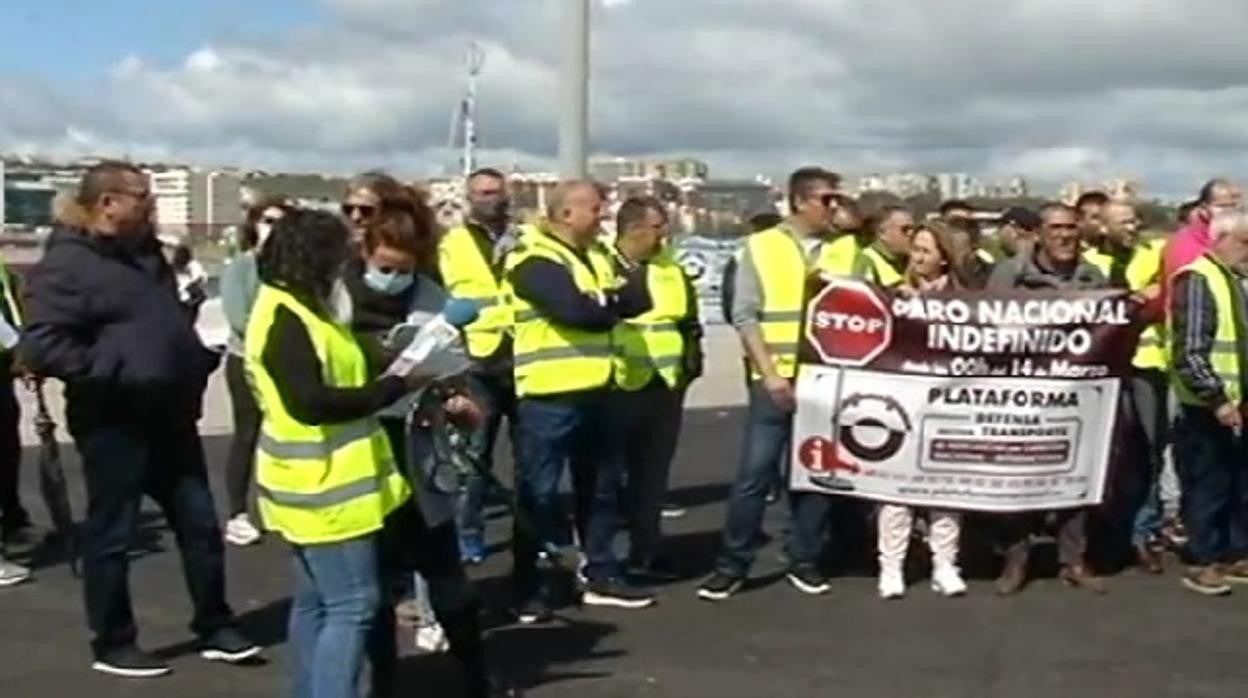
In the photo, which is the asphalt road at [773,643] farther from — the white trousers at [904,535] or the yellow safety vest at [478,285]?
the yellow safety vest at [478,285]

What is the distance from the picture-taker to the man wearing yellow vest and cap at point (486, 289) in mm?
9492

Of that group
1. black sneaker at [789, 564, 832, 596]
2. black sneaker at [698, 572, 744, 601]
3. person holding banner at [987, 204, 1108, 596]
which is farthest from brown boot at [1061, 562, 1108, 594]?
black sneaker at [698, 572, 744, 601]

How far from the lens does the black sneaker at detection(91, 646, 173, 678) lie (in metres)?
8.02

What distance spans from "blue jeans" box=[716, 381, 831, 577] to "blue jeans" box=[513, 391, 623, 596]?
1.81ft

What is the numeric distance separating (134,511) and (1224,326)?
4.76 metres

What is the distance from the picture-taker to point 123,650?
8070mm

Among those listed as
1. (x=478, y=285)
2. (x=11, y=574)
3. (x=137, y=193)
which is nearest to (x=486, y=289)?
(x=478, y=285)

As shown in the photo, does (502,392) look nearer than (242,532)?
Yes

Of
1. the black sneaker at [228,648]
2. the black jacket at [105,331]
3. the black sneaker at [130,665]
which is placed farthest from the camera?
the black sneaker at [228,648]

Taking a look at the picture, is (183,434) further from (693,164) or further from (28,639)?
(693,164)

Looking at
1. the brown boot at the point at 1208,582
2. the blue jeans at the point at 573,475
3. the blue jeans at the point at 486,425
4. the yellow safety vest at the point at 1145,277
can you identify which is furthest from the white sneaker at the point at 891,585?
the blue jeans at the point at 486,425

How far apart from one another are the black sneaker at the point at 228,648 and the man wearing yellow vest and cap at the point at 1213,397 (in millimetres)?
4221

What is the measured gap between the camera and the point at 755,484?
9.55 m

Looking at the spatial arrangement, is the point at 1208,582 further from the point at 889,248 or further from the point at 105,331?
the point at 105,331
